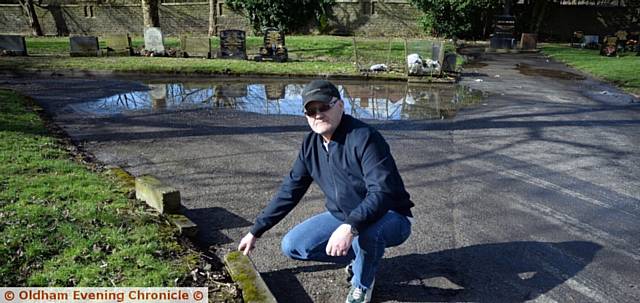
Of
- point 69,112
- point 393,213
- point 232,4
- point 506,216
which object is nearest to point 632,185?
point 506,216

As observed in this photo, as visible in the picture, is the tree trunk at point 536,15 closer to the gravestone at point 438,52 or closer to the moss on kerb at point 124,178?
the gravestone at point 438,52

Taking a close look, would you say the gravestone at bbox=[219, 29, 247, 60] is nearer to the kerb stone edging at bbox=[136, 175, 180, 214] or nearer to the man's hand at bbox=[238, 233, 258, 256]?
the kerb stone edging at bbox=[136, 175, 180, 214]

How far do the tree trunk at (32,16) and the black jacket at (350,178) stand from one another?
3703 centimetres

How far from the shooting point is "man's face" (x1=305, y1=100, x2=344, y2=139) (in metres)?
2.95

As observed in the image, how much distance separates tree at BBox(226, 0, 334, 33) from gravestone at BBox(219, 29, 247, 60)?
1109 centimetres

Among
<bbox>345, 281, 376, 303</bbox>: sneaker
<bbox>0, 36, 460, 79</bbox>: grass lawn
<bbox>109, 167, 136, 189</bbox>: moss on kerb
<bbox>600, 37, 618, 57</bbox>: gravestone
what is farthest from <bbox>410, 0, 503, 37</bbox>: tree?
<bbox>345, 281, 376, 303</bbox>: sneaker

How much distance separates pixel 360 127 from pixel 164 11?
35600 mm

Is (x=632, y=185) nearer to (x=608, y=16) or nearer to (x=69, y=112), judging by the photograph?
(x=69, y=112)

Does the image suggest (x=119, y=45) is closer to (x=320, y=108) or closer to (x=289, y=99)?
(x=289, y=99)

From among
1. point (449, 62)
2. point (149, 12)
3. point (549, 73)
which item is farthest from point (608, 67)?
point (149, 12)

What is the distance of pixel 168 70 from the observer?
612 inches

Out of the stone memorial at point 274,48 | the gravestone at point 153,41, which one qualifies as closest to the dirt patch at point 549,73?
the stone memorial at point 274,48

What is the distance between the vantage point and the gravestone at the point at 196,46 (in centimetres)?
1997

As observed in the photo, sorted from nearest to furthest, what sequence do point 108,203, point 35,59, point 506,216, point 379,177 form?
point 379,177
point 108,203
point 506,216
point 35,59
